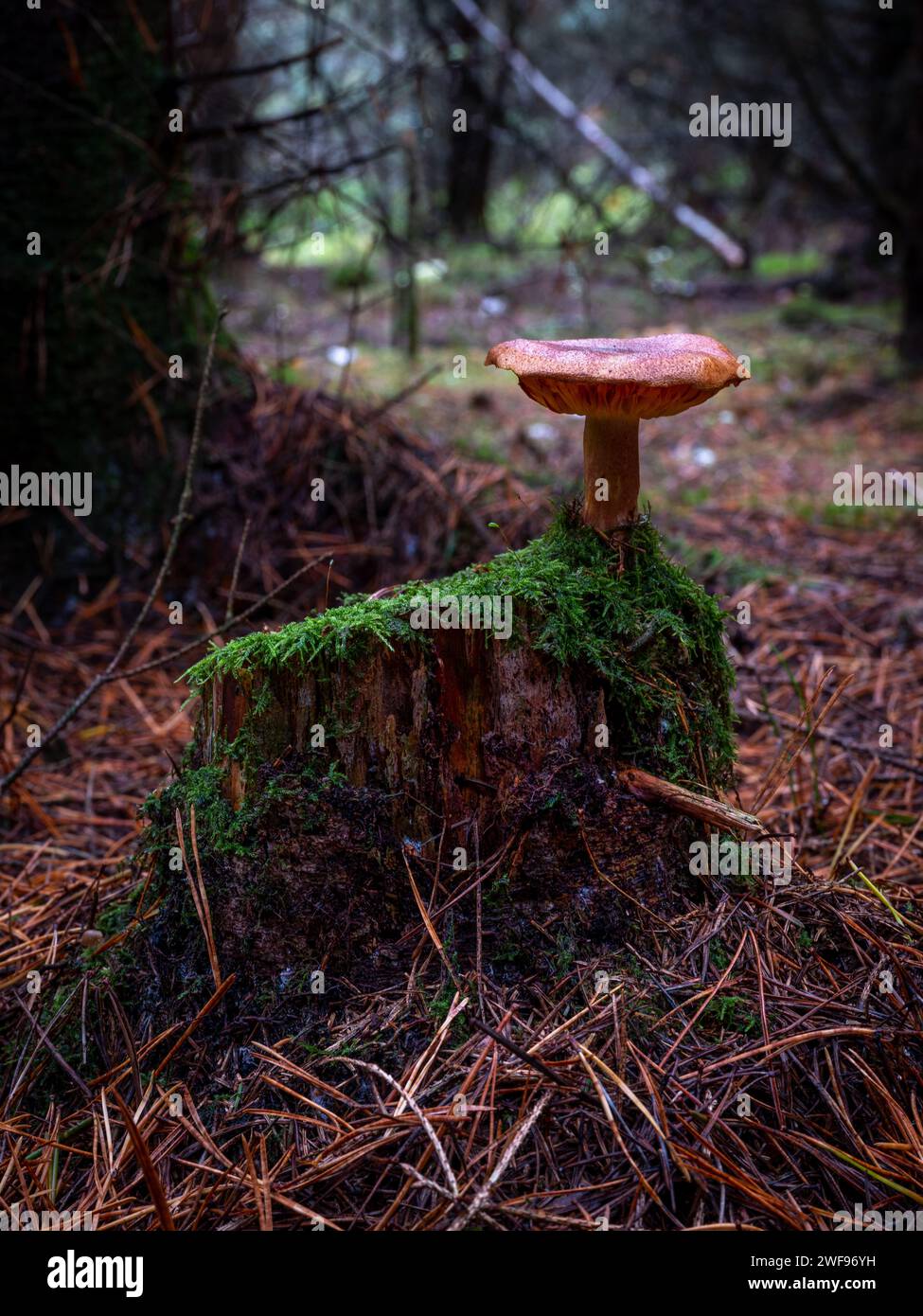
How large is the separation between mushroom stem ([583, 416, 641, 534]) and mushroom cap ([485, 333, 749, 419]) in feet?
0.11

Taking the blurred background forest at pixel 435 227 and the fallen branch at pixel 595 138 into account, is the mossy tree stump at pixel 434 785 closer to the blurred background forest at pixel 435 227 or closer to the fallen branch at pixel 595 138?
the blurred background forest at pixel 435 227

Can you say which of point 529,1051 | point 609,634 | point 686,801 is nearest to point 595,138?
point 609,634

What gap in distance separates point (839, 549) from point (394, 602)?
3.78m

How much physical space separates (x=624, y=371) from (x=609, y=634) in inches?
21.0

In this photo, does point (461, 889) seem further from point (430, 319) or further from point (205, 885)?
point (430, 319)

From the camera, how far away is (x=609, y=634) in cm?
196

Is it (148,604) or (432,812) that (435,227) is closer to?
(148,604)

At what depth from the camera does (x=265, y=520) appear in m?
4.21

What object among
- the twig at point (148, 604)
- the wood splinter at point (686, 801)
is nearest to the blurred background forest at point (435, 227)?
the twig at point (148, 604)

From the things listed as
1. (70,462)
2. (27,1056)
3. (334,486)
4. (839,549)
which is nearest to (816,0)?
(839,549)

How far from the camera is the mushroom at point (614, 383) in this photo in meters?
1.76

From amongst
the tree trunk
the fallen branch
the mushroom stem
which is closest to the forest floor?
the tree trunk

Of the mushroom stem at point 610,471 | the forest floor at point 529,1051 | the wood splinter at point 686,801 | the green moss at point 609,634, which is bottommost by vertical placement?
the forest floor at point 529,1051

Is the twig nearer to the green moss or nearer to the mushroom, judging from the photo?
Result: the green moss
